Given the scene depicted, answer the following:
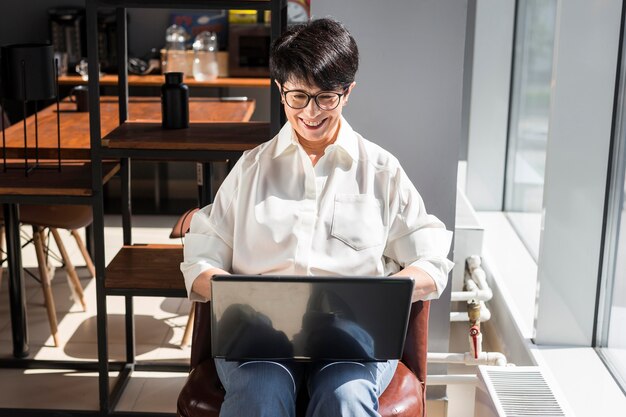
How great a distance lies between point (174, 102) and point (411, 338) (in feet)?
4.09

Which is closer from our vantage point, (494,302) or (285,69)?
(285,69)

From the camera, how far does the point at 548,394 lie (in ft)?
9.23

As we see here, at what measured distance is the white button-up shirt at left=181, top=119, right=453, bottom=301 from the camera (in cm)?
252

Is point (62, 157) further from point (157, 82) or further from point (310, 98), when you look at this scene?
point (157, 82)

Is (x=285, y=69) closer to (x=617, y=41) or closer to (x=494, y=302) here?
(x=617, y=41)

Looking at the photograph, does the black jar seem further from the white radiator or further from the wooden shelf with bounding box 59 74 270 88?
the wooden shelf with bounding box 59 74 270 88

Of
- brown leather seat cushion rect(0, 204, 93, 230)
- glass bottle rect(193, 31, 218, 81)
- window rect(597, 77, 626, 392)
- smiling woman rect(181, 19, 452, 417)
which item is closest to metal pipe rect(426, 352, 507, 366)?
window rect(597, 77, 626, 392)

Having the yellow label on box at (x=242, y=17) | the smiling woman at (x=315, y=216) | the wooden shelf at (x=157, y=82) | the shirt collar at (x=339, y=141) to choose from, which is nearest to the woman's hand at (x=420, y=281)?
the smiling woman at (x=315, y=216)

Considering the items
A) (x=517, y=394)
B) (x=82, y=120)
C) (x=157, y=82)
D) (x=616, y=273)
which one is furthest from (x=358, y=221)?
(x=157, y=82)

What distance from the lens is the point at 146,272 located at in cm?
342

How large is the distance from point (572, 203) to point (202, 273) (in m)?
1.49

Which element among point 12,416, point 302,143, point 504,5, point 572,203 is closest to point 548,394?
point 572,203

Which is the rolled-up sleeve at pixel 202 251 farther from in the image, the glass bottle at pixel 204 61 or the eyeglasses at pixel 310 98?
the glass bottle at pixel 204 61

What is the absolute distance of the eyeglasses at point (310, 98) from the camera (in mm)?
2441
